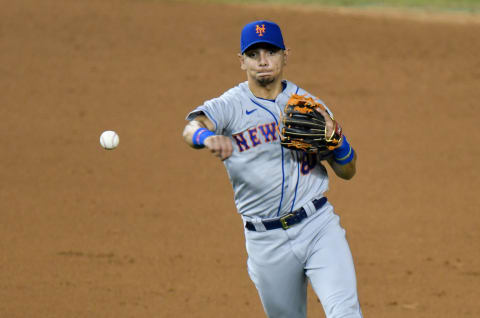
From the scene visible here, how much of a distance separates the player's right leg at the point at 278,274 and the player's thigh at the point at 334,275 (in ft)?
0.34

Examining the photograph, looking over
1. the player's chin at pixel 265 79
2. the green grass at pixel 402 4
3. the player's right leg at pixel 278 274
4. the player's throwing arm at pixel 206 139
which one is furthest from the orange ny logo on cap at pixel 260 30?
the green grass at pixel 402 4

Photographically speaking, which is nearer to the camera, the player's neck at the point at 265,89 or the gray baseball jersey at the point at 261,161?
the gray baseball jersey at the point at 261,161

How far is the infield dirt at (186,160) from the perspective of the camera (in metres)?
6.57

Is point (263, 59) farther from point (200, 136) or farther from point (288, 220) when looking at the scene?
point (288, 220)

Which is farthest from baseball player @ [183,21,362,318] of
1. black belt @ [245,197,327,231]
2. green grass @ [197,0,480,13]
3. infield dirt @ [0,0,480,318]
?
green grass @ [197,0,480,13]

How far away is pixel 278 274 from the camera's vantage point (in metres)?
4.38

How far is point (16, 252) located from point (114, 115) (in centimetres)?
384

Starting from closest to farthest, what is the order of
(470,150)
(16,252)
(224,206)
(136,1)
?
(16,252)
(224,206)
(470,150)
(136,1)

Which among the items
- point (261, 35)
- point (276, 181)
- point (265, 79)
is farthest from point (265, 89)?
point (276, 181)

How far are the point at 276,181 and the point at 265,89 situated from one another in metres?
0.55

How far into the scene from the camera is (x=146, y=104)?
11062 millimetres

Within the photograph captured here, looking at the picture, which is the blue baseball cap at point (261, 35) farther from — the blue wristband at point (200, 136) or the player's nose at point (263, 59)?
the blue wristband at point (200, 136)

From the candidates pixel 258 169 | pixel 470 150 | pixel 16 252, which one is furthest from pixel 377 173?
pixel 258 169

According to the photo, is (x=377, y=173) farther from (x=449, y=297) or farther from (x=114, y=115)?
(x=114, y=115)
